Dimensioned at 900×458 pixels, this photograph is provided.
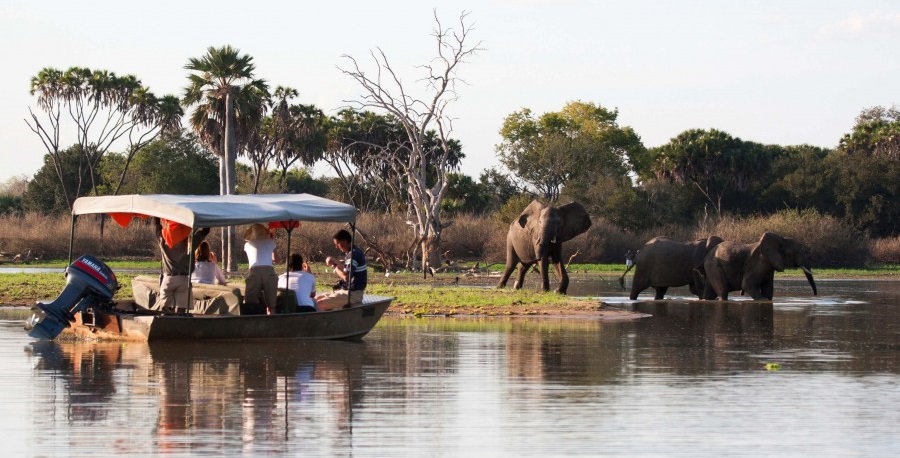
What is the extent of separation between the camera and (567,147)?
95.6m

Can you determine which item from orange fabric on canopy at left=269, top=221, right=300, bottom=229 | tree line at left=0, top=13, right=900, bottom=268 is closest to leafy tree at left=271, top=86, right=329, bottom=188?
tree line at left=0, top=13, right=900, bottom=268

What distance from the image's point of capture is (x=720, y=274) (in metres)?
38.8

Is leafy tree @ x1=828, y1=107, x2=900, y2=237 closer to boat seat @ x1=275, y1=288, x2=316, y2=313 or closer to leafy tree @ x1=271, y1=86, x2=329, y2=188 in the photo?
leafy tree @ x1=271, y1=86, x2=329, y2=188

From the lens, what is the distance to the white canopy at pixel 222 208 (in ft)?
70.1

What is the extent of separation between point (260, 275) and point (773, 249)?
20.0 m

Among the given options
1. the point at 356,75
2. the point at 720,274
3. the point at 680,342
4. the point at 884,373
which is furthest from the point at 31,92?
the point at 884,373

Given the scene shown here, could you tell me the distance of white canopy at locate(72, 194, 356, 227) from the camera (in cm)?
2136

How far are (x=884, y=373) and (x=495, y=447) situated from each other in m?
8.08

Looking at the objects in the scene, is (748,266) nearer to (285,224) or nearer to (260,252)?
(285,224)

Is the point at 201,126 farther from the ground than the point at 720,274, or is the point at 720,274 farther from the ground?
the point at 201,126

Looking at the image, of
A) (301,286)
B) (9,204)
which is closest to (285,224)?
(301,286)

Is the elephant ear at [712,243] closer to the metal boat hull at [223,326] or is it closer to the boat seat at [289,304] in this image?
the metal boat hull at [223,326]

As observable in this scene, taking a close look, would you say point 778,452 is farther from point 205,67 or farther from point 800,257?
point 205,67

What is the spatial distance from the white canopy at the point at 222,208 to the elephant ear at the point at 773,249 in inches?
703
